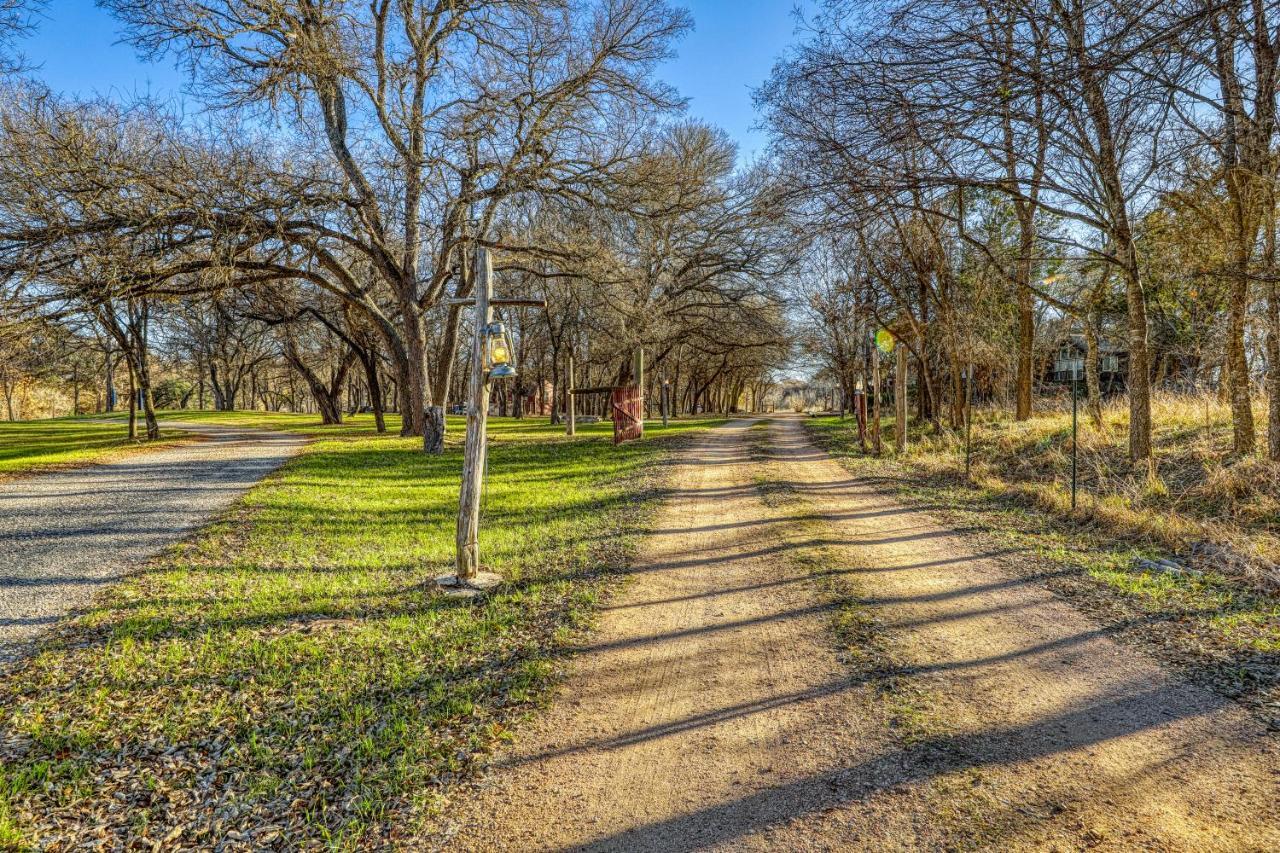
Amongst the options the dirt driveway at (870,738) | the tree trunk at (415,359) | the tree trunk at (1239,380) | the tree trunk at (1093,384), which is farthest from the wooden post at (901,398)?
the tree trunk at (415,359)

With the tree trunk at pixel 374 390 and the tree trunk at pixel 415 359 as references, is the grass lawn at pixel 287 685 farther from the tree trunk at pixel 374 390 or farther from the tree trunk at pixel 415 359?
the tree trunk at pixel 374 390

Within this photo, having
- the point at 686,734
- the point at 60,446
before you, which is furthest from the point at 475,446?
the point at 60,446

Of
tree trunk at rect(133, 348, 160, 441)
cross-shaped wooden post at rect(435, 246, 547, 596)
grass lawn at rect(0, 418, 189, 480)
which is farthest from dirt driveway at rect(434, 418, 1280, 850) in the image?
tree trunk at rect(133, 348, 160, 441)

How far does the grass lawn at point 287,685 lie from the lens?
9.54 feet

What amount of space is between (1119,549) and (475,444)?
6.75m

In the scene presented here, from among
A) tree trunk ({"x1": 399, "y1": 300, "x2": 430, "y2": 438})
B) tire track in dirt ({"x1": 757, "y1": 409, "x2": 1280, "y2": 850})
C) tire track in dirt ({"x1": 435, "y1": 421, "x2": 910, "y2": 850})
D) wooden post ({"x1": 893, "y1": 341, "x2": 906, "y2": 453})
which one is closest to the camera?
tire track in dirt ({"x1": 757, "y1": 409, "x2": 1280, "y2": 850})

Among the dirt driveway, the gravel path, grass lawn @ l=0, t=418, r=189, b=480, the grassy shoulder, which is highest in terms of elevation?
grass lawn @ l=0, t=418, r=189, b=480

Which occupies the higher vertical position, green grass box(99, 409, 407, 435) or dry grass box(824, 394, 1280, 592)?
green grass box(99, 409, 407, 435)

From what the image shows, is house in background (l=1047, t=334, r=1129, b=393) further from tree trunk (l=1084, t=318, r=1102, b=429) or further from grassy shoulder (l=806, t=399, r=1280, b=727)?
grassy shoulder (l=806, t=399, r=1280, b=727)

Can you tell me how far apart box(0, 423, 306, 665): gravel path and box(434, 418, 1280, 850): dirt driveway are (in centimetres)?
430

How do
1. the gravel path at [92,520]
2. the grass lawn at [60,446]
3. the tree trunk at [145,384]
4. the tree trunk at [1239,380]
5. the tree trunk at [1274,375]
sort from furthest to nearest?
1. the tree trunk at [145,384]
2. the grass lawn at [60,446]
3. the tree trunk at [1239,380]
4. the tree trunk at [1274,375]
5. the gravel path at [92,520]

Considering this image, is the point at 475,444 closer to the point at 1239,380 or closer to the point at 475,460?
the point at 475,460

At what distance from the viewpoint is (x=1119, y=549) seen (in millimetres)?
6469

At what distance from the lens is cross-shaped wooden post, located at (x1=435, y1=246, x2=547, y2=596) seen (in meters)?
5.87
